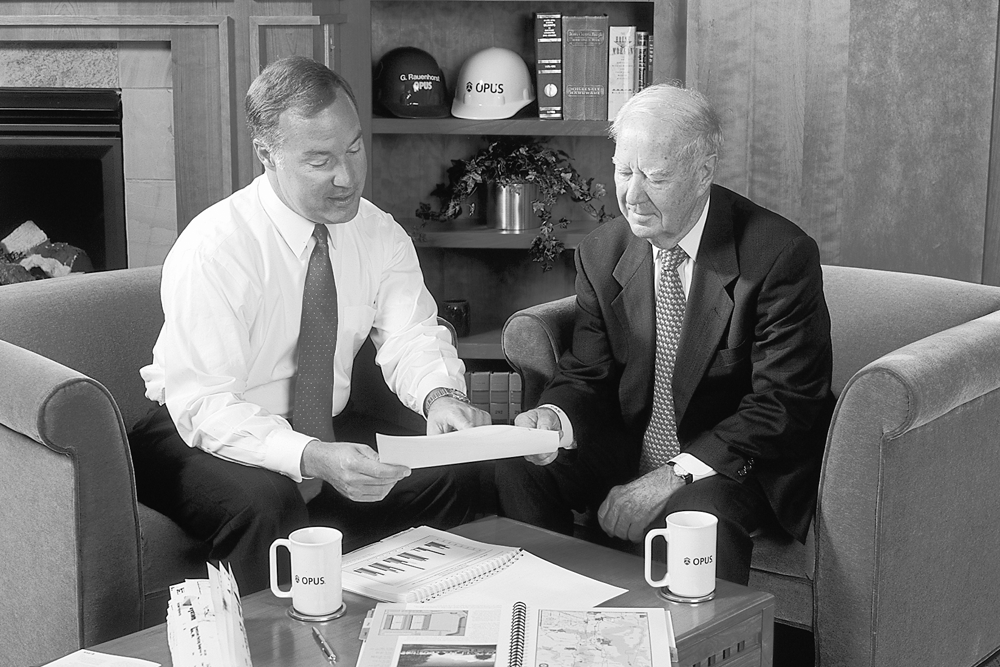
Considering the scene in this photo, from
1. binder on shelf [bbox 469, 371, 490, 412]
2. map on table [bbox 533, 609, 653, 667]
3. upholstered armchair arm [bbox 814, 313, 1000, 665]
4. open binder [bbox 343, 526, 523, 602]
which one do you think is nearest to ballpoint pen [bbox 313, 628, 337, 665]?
open binder [bbox 343, 526, 523, 602]

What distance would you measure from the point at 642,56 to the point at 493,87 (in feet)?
1.40

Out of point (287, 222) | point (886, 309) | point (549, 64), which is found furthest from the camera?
point (549, 64)

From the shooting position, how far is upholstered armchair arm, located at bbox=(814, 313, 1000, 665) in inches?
66.2

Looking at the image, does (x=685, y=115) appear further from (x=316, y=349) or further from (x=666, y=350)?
(x=316, y=349)

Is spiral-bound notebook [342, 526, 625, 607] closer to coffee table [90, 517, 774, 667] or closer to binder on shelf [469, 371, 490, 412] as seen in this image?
coffee table [90, 517, 774, 667]

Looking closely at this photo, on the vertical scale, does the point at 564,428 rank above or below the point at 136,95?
below

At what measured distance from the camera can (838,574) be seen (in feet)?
5.77

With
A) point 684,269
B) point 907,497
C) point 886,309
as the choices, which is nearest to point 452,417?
point 684,269

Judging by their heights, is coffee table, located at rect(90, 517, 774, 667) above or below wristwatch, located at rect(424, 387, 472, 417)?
below

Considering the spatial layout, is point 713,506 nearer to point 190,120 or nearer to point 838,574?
point 838,574

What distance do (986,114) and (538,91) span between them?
3.87 feet

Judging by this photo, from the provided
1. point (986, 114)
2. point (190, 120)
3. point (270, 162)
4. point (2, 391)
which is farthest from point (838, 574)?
point (190, 120)

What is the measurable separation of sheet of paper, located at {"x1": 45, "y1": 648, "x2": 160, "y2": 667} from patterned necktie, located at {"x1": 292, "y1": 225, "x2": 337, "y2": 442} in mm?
760

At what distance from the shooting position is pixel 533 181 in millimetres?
3256
